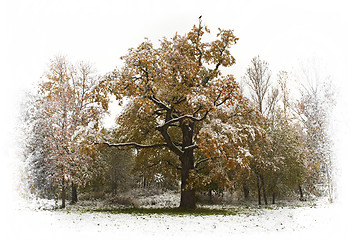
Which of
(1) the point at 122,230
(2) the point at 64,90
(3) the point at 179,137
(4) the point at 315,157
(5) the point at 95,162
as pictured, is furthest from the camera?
(5) the point at 95,162

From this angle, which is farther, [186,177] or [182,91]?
[186,177]

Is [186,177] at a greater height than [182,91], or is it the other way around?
[182,91]

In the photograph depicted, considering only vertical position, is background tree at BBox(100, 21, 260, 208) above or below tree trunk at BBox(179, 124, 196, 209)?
above

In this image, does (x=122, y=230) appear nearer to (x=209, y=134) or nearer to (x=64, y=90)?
(x=209, y=134)

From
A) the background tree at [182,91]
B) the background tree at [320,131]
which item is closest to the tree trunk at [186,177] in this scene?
the background tree at [182,91]

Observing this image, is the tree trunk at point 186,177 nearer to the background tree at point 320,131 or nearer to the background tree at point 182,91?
the background tree at point 182,91

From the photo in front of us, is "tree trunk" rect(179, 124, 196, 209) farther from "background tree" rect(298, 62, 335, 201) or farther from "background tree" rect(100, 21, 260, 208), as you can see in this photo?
"background tree" rect(298, 62, 335, 201)

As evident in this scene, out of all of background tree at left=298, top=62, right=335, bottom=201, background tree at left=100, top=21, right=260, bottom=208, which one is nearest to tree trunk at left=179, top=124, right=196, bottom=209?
background tree at left=100, top=21, right=260, bottom=208

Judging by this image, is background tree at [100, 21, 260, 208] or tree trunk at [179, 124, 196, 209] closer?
background tree at [100, 21, 260, 208]

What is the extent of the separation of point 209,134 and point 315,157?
6.98 meters

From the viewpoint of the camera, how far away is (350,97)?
1113cm

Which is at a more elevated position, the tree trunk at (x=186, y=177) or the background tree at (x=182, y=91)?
the background tree at (x=182, y=91)

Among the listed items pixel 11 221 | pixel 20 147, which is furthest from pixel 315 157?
pixel 20 147

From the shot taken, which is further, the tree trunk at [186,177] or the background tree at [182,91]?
the tree trunk at [186,177]
